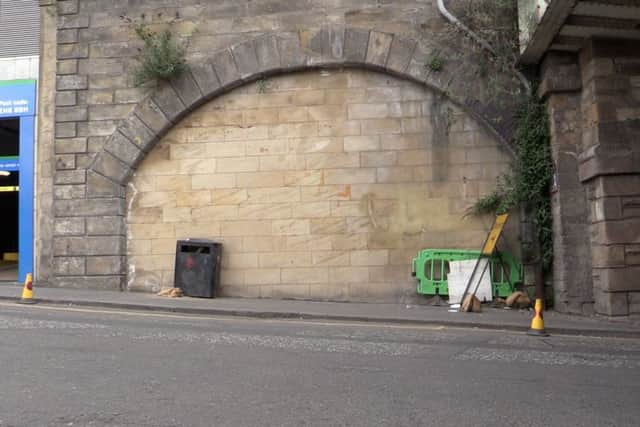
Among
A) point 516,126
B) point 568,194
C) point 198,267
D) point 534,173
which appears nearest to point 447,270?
point 534,173

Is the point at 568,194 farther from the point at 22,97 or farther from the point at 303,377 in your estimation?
the point at 22,97

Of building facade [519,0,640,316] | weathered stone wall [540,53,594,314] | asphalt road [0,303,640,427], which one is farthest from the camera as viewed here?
weathered stone wall [540,53,594,314]

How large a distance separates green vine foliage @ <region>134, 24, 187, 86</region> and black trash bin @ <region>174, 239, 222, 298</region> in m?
3.51

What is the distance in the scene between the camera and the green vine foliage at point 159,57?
1284cm

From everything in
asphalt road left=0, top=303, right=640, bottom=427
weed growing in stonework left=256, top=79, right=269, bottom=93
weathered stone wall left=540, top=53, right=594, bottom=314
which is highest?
weed growing in stonework left=256, top=79, right=269, bottom=93

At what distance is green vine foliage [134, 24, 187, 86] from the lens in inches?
505

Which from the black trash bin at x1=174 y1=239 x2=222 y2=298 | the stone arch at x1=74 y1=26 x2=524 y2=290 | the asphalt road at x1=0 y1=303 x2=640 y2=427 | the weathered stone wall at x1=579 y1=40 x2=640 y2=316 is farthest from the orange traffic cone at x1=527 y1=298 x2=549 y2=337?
the black trash bin at x1=174 y1=239 x2=222 y2=298

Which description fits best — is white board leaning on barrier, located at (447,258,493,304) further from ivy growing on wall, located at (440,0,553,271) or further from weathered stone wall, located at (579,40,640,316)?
weathered stone wall, located at (579,40,640,316)

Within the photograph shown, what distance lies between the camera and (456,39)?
12.3 metres

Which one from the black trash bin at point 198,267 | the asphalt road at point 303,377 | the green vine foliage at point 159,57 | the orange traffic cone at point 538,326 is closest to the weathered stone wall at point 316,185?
the black trash bin at point 198,267

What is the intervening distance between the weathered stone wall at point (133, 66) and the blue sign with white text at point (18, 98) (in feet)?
2.34

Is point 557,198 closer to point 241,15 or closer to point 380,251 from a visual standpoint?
point 380,251

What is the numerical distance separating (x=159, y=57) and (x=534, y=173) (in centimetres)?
776

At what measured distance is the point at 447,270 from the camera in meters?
12.0
